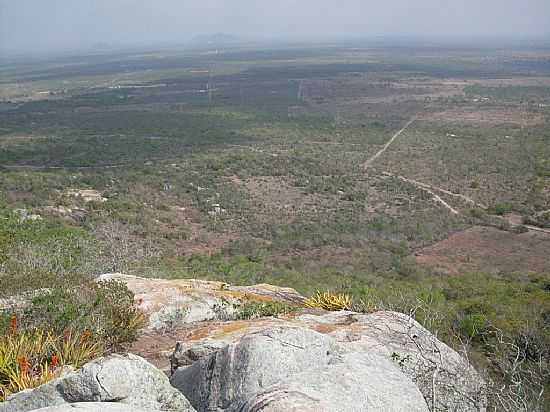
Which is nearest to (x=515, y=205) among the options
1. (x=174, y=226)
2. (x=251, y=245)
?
(x=251, y=245)

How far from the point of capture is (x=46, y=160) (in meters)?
49.5

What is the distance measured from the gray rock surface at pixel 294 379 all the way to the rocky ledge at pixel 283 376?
10mm

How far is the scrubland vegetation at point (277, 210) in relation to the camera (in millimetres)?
9922

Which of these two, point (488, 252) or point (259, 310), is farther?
point (488, 252)

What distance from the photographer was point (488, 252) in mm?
26844

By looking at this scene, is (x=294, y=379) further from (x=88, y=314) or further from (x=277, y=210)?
(x=277, y=210)

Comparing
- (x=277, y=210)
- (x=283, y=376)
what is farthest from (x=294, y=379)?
(x=277, y=210)

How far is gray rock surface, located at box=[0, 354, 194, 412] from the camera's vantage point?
510 centimetres

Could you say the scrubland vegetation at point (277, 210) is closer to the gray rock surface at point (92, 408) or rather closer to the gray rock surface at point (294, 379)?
the gray rock surface at point (294, 379)

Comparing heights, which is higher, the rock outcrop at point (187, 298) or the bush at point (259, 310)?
the bush at point (259, 310)

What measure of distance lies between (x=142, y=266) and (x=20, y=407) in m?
13.4


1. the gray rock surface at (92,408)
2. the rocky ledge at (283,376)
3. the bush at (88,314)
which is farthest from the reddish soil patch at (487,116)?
the gray rock surface at (92,408)

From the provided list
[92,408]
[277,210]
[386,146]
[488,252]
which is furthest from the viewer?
[386,146]

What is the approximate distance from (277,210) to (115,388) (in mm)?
28975
